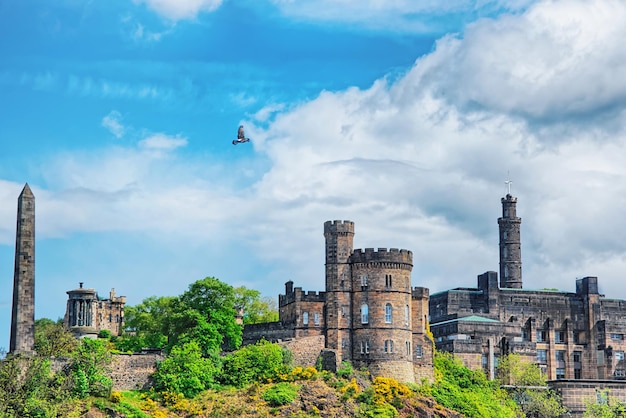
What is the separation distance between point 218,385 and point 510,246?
51024 mm

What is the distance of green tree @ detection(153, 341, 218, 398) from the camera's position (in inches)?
3563

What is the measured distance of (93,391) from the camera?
86688 millimetres

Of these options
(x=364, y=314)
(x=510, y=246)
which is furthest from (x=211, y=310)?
(x=510, y=246)

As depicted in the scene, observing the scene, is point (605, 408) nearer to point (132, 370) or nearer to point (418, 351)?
point (418, 351)

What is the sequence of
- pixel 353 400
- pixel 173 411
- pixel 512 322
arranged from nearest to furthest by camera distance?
pixel 173 411 → pixel 353 400 → pixel 512 322

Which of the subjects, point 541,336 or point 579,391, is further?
point 541,336

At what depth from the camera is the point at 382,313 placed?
326 feet

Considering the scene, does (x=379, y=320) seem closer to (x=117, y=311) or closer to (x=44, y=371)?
(x=44, y=371)

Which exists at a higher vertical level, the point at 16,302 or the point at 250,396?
the point at 16,302

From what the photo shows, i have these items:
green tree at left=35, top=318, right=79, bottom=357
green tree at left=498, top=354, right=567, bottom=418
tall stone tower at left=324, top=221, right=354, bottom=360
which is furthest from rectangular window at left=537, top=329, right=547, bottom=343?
green tree at left=35, top=318, right=79, bottom=357

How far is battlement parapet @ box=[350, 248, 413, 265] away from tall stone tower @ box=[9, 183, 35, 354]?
93.1ft

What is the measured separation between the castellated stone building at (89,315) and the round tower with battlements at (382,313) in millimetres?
24410

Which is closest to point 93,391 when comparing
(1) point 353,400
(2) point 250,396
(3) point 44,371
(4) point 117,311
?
(3) point 44,371

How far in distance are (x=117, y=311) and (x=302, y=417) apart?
159ft
